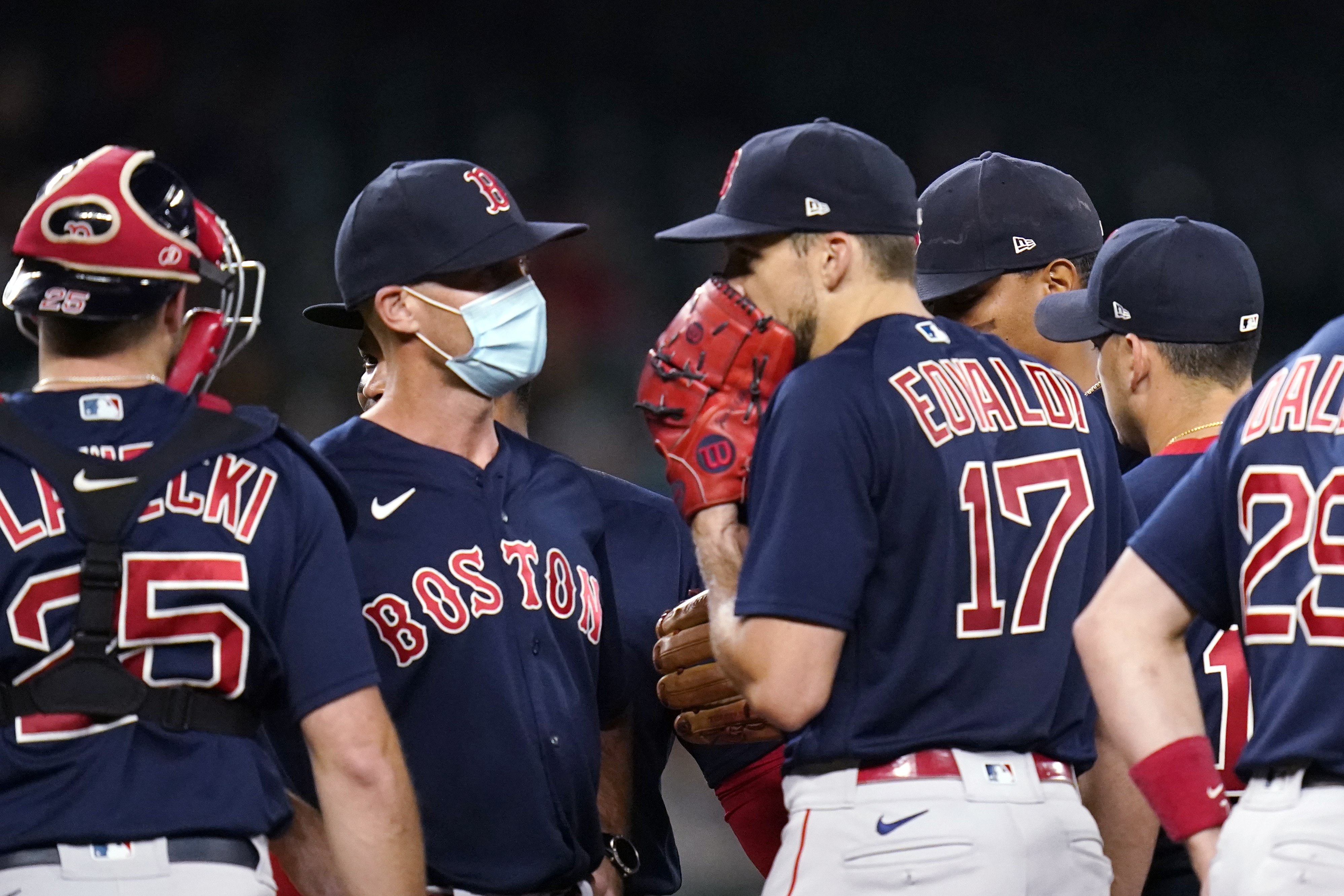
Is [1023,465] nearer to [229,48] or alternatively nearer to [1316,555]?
[1316,555]

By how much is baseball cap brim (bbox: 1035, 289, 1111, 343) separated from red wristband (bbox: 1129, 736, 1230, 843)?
1344 millimetres

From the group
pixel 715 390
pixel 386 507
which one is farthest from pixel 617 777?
pixel 715 390

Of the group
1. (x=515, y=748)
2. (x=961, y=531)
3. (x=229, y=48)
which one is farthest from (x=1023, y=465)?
(x=229, y=48)

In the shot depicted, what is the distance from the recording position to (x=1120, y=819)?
10.4ft

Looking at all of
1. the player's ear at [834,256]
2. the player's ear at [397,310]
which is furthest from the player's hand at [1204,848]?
the player's ear at [397,310]

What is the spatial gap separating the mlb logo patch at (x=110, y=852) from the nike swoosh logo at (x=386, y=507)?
3.02 ft

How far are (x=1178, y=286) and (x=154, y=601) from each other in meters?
2.14

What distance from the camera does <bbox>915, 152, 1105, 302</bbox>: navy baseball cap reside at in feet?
13.2

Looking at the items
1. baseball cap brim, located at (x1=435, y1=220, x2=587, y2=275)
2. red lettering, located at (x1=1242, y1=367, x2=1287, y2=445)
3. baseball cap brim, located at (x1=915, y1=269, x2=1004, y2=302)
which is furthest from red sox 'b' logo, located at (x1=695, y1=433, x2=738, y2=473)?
baseball cap brim, located at (x1=915, y1=269, x2=1004, y2=302)

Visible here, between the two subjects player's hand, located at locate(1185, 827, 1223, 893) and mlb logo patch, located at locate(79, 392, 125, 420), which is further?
mlb logo patch, located at locate(79, 392, 125, 420)

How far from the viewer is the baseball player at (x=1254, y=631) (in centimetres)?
229

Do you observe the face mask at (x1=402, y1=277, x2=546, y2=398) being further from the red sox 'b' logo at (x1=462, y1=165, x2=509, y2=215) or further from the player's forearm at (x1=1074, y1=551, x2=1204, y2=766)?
the player's forearm at (x1=1074, y1=551, x2=1204, y2=766)

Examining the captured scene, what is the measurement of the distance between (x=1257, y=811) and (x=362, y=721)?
1.36 m

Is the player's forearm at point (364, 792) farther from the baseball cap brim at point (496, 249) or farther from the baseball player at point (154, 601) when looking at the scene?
the baseball cap brim at point (496, 249)
